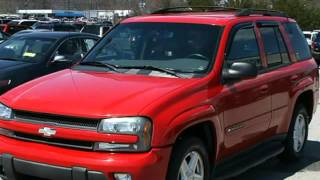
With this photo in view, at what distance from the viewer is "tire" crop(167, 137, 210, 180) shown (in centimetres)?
474

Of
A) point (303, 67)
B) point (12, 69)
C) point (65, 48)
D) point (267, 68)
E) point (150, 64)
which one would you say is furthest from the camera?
point (65, 48)

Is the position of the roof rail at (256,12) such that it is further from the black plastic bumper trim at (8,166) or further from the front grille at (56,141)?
the black plastic bumper trim at (8,166)

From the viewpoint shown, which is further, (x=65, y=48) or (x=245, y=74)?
(x=65, y=48)

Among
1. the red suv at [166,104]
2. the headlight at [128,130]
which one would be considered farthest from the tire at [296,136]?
the headlight at [128,130]

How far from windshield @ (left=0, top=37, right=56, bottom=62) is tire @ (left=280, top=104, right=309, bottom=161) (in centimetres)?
453

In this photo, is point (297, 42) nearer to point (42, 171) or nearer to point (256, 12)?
point (256, 12)

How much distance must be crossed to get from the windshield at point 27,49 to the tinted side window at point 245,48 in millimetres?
4634

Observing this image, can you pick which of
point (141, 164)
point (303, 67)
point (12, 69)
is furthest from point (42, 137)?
point (12, 69)

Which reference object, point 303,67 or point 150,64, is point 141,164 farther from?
point 303,67

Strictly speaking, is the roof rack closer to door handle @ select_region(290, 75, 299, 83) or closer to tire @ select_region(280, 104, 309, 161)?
door handle @ select_region(290, 75, 299, 83)

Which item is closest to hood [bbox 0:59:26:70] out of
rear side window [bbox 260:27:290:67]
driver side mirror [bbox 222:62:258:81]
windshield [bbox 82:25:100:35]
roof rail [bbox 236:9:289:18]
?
roof rail [bbox 236:9:289:18]

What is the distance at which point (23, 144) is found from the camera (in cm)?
482

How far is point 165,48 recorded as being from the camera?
5828mm

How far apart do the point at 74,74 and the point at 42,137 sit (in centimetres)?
112
